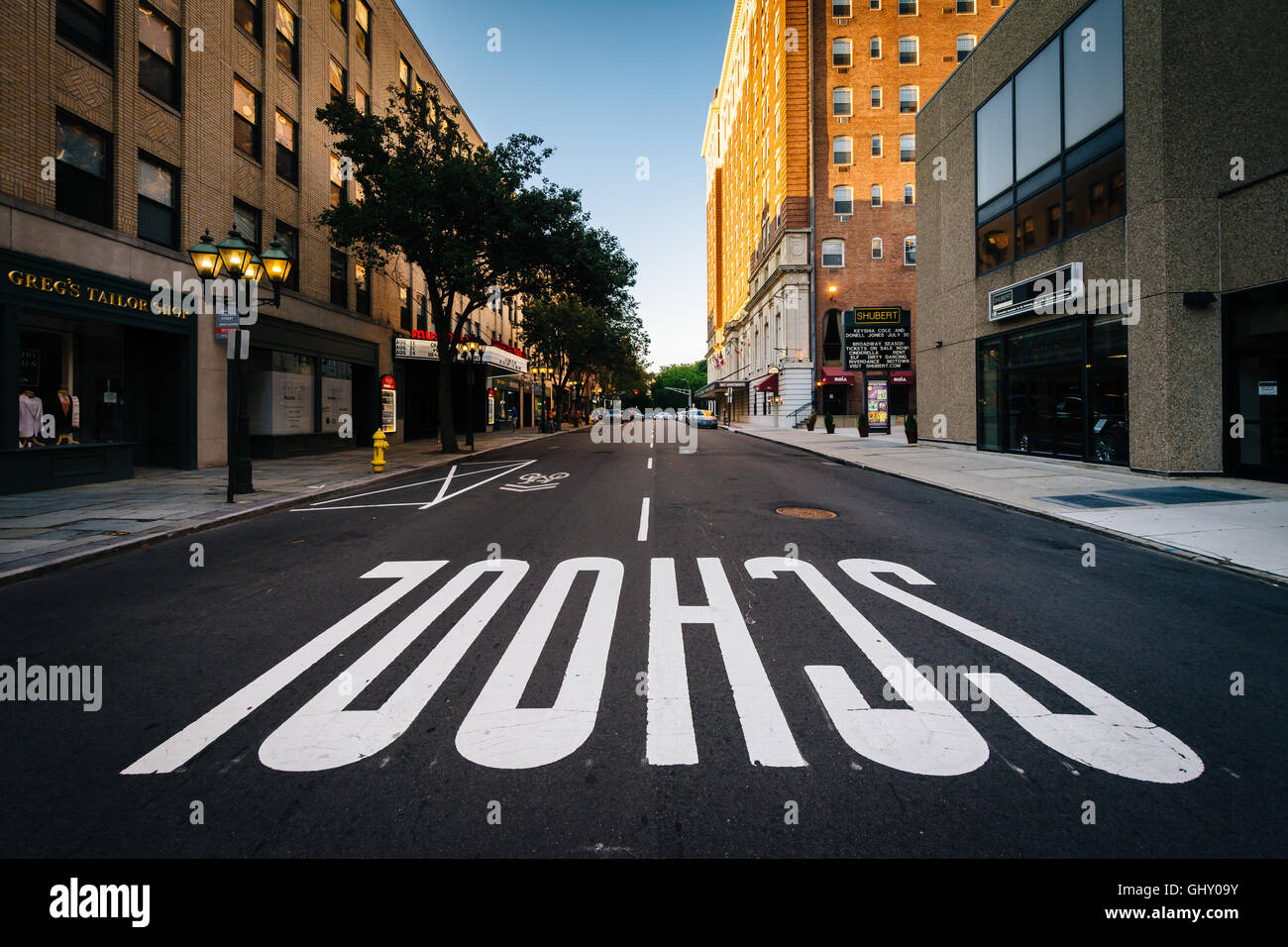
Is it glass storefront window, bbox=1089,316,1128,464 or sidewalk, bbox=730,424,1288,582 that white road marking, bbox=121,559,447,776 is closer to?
sidewalk, bbox=730,424,1288,582

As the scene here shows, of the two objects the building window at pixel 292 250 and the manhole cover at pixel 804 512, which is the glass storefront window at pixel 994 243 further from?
the building window at pixel 292 250

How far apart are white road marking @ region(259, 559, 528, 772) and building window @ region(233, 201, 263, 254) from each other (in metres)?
18.7

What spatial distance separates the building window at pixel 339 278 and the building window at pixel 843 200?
3489 cm

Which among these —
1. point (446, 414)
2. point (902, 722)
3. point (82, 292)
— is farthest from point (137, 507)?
point (446, 414)

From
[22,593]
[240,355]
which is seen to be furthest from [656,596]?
[240,355]

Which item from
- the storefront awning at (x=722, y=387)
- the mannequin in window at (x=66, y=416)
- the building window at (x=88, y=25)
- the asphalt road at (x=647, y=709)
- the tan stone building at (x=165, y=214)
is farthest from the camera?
the storefront awning at (x=722, y=387)

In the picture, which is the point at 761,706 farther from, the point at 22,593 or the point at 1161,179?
the point at 1161,179

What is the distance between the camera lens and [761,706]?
3.50 meters

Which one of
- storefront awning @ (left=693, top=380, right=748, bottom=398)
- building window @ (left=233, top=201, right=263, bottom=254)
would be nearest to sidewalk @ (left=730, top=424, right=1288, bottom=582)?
building window @ (left=233, top=201, right=263, bottom=254)

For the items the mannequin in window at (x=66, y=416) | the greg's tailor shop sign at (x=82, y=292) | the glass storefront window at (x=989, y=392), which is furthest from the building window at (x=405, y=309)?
the glass storefront window at (x=989, y=392)

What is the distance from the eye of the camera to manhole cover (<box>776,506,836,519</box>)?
32.1ft

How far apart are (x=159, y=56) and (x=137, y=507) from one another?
1274 cm

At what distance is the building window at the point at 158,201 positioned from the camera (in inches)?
592

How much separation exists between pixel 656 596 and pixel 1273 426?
14.0 meters
